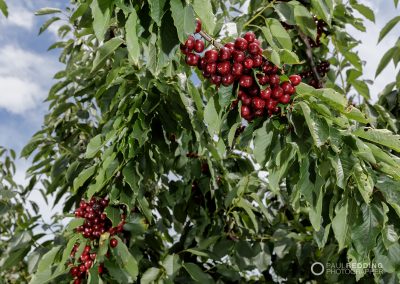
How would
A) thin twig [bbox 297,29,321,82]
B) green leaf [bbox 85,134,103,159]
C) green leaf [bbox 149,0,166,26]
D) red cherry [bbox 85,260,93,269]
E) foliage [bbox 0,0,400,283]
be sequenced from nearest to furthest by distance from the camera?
green leaf [bbox 149,0,166,26]
foliage [bbox 0,0,400,283]
green leaf [bbox 85,134,103,159]
red cherry [bbox 85,260,93,269]
thin twig [bbox 297,29,321,82]

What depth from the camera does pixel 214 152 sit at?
205 cm

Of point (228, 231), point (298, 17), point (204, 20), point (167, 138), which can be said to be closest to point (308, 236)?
point (228, 231)

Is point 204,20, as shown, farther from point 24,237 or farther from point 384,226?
point 24,237

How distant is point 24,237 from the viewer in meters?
2.48

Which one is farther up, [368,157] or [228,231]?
[368,157]

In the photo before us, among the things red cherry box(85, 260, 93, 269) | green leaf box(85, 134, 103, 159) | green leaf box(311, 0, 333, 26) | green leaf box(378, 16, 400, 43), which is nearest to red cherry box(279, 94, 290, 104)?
green leaf box(311, 0, 333, 26)

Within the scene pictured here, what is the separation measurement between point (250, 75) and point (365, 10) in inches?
57.4

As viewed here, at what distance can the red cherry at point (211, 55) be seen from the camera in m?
1.24

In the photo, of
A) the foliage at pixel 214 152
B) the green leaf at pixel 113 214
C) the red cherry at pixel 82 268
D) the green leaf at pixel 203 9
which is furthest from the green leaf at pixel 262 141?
the red cherry at pixel 82 268

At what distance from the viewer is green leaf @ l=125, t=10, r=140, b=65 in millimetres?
1100

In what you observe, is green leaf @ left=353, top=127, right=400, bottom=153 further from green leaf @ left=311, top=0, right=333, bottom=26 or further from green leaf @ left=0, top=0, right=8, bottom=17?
green leaf @ left=0, top=0, right=8, bottom=17

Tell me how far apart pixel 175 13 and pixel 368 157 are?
0.59m

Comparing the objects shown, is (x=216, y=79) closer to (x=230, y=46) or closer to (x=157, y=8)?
(x=230, y=46)

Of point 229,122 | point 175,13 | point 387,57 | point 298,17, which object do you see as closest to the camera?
point 175,13
